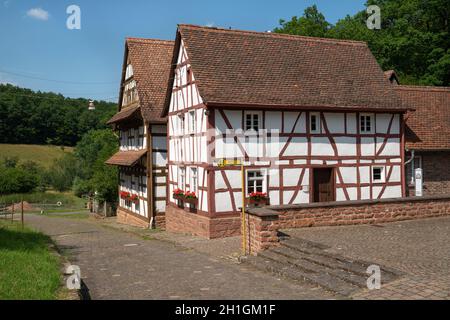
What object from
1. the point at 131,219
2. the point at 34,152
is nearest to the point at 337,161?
the point at 131,219

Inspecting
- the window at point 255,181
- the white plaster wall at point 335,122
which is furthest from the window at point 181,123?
the white plaster wall at point 335,122

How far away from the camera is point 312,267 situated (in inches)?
462

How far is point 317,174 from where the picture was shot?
20.8 meters

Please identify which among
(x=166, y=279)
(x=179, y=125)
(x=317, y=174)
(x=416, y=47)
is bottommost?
(x=166, y=279)

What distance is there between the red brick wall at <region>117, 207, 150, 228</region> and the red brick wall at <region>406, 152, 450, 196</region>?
13428 mm

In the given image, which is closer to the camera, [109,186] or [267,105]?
[267,105]

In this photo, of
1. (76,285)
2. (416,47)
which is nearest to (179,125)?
(76,285)

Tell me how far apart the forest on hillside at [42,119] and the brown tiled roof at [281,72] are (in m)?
69.2

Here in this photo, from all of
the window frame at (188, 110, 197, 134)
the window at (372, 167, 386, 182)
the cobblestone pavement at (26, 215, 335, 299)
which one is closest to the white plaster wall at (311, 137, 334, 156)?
the window at (372, 167, 386, 182)

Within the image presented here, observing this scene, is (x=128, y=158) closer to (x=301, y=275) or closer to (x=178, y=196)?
(x=178, y=196)
